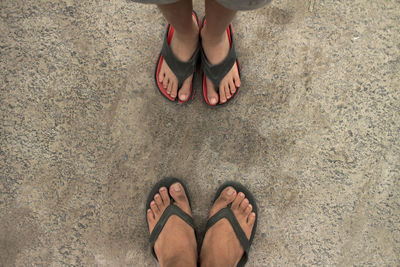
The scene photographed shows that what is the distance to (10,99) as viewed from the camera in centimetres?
117

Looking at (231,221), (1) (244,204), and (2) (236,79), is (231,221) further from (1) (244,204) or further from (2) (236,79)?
(2) (236,79)

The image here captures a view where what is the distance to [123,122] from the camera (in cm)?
117

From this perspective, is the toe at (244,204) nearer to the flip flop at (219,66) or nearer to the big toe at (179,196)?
the big toe at (179,196)

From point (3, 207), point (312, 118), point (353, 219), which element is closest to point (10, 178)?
point (3, 207)

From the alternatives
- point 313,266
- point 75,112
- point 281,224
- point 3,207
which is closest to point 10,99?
point 75,112

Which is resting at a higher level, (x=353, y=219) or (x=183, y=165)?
(x=183, y=165)

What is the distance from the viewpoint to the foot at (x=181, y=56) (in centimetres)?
99

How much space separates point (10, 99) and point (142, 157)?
68 cm

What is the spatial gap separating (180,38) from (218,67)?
201 millimetres

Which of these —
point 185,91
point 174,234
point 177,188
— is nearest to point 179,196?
point 177,188

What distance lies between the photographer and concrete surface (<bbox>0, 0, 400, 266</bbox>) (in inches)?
45.3

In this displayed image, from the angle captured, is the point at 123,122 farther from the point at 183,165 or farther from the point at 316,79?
the point at 316,79

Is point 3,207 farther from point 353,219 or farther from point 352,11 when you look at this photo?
point 352,11

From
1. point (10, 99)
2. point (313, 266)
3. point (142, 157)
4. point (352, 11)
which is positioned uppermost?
point (352, 11)
